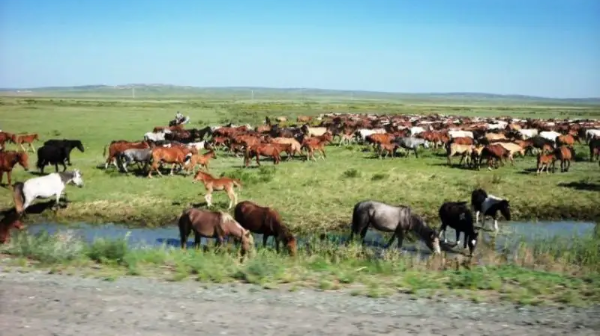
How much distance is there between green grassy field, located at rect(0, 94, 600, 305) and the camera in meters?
7.48

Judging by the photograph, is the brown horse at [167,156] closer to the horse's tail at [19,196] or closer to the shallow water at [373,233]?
the horse's tail at [19,196]

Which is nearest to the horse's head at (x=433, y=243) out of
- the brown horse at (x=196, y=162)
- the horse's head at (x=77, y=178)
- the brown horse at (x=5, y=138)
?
the horse's head at (x=77, y=178)

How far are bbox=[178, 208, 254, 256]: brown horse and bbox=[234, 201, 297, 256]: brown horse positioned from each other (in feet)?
2.01

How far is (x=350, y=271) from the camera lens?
8039 mm

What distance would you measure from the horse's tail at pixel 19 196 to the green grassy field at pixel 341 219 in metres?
0.59

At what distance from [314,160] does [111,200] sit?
40.2ft

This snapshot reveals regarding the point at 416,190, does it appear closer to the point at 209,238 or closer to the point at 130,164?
the point at 209,238

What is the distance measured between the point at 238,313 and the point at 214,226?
4617 mm

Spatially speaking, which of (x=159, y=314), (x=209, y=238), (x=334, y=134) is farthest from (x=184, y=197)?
(x=334, y=134)

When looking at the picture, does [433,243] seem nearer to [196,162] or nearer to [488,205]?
[488,205]

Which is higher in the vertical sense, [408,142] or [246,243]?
[408,142]

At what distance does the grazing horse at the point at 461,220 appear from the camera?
11.7m

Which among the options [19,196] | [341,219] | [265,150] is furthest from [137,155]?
[341,219]

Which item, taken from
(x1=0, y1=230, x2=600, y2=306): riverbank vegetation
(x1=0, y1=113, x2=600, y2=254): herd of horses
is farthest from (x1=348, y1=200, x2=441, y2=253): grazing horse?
(x1=0, y1=230, x2=600, y2=306): riverbank vegetation
